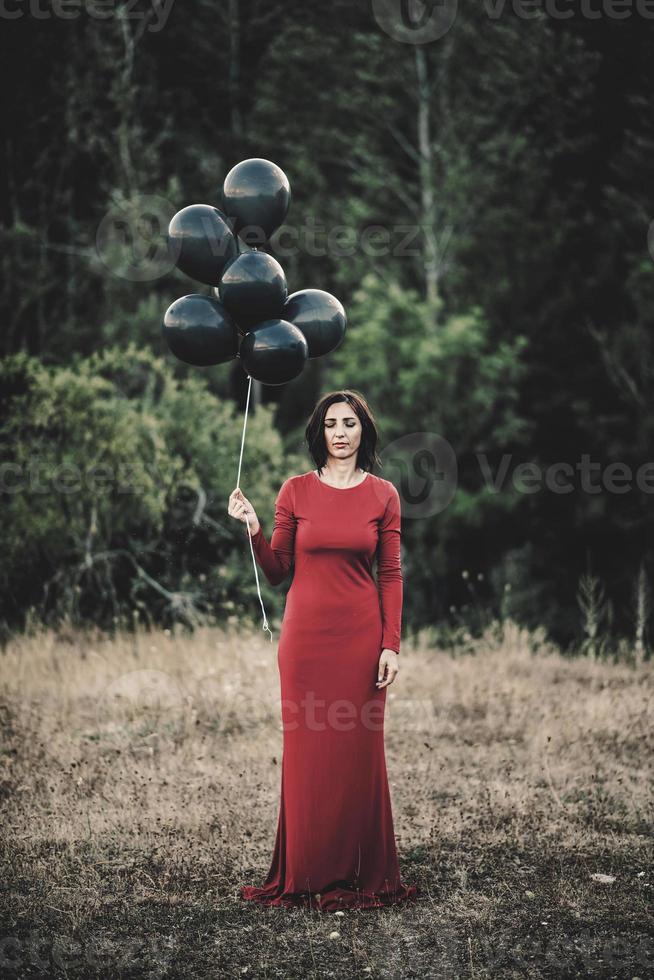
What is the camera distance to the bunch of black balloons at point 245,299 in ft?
14.2

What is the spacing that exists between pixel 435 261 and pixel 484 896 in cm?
1549

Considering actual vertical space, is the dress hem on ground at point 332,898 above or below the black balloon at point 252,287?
below

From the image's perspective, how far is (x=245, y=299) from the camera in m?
4.32

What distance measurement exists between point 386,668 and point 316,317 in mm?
1678

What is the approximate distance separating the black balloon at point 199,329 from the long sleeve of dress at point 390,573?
41.8 inches

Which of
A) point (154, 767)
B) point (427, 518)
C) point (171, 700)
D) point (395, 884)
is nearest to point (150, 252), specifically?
point (427, 518)

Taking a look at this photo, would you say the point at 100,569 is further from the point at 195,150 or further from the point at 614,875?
the point at 195,150

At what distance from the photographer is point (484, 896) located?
414 centimetres
